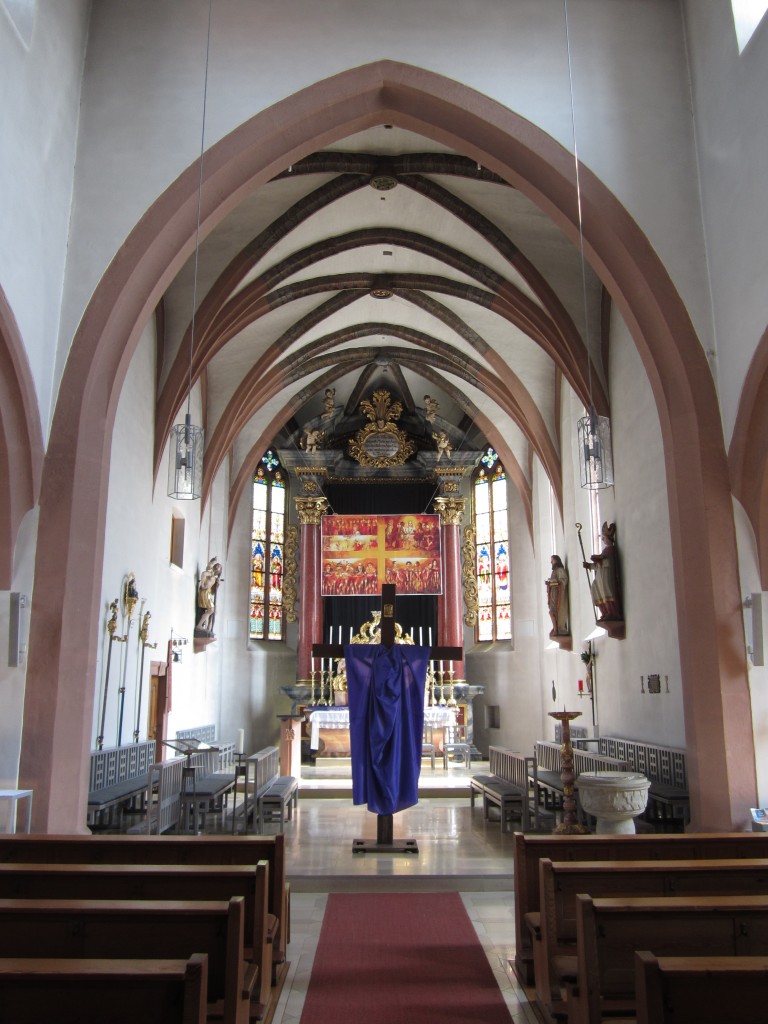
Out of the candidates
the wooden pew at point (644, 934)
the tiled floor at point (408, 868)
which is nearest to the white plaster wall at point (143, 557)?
the tiled floor at point (408, 868)

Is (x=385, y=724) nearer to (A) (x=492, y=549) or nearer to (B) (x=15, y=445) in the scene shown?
(B) (x=15, y=445)

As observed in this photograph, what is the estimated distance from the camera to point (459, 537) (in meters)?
19.5

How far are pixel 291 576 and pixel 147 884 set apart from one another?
51.9 ft

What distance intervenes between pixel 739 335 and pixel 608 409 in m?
3.70

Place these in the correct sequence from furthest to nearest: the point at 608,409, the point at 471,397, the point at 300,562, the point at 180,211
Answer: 1. the point at 300,562
2. the point at 471,397
3. the point at 608,409
4. the point at 180,211

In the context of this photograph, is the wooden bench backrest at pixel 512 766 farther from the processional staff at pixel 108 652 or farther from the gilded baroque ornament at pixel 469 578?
the gilded baroque ornament at pixel 469 578

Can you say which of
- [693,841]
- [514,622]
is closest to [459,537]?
[514,622]

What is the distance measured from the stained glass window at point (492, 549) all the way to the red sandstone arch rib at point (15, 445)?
12722 millimetres

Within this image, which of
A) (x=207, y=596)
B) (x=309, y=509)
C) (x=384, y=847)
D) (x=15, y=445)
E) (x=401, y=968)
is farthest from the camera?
(x=309, y=509)

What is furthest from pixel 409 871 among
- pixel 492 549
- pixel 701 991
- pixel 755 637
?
pixel 492 549

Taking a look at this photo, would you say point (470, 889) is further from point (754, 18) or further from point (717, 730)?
point (754, 18)

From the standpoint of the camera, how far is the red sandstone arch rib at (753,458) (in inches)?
274

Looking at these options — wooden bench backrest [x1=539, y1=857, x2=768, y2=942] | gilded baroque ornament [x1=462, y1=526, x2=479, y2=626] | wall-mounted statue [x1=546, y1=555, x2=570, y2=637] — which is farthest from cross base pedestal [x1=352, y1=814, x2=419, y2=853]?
gilded baroque ornament [x1=462, y1=526, x2=479, y2=626]

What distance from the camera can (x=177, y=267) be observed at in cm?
822
